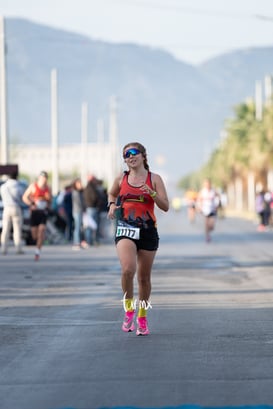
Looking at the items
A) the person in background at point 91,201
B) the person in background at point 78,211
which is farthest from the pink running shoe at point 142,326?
the person in background at point 91,201

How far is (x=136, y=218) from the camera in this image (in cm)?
1345

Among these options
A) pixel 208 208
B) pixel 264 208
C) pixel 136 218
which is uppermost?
pixel 136 218

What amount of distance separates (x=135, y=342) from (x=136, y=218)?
129 cm

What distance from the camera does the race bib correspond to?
Result: 44.0 feet

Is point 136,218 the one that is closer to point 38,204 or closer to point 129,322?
point 129,322

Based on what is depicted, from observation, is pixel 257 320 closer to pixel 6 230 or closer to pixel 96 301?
pixel 96 301

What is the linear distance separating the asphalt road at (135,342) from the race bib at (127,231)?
89 cm

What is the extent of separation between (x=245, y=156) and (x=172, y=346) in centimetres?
8763

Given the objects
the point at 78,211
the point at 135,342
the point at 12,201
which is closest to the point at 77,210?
the point at 78,211

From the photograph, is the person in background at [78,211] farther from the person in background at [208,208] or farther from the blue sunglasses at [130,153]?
the blue sunglasses at [130,153]

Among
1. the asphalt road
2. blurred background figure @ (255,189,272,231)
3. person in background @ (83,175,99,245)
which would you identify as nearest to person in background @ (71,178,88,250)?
person in background @ (83,175,99,245)

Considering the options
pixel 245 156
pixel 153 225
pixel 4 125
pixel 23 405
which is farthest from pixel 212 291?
pixel 245 156

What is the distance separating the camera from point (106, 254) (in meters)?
30.5

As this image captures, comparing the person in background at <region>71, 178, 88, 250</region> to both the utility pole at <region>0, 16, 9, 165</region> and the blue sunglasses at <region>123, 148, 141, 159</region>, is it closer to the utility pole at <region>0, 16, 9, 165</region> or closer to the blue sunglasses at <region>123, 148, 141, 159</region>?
the utility pole at <region>0, 16, 9, 165</region>
